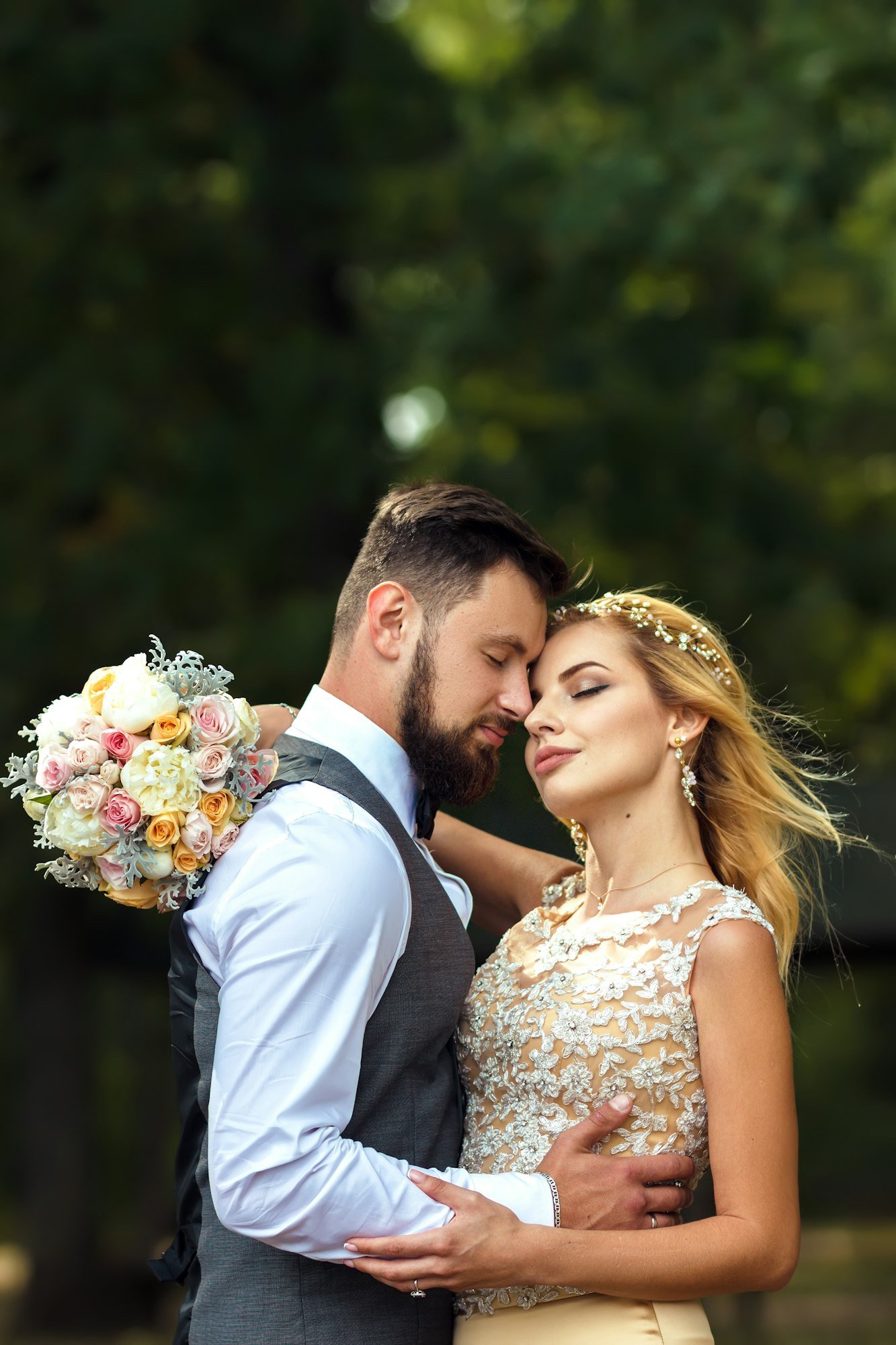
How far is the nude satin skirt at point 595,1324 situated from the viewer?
286 centimetres

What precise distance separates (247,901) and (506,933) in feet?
3.49

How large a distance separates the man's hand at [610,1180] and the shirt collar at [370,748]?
659mm

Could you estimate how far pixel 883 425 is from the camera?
13.0 metres

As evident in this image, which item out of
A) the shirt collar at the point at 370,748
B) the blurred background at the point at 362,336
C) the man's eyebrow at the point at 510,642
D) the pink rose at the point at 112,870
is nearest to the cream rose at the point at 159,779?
the pink rose at the point at 112,870

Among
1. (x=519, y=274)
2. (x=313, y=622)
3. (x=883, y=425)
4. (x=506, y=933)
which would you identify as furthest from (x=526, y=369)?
(x=506, y=933)

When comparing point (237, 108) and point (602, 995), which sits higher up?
point (237, 108)

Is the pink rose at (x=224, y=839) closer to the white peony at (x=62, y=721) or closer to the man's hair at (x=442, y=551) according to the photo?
the white peony at (x=62, y=721)

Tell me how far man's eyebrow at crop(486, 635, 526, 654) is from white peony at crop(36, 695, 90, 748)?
785mm

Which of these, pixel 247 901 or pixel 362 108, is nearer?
pixel 247 901

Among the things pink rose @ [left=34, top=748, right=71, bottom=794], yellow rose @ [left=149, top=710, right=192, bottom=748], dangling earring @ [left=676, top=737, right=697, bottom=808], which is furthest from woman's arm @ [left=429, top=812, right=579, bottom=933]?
pink rose @ [left=34, top=748, right=71, bottom=794]

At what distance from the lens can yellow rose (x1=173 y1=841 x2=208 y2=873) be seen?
2609 mm

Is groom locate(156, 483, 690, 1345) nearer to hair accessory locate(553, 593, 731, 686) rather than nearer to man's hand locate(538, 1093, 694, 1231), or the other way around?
man's hand locate(538, 1093, 694, 1231)

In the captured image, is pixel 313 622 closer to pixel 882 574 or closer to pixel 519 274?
pixel 519 274

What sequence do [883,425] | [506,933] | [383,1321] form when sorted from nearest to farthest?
[383,1321] → [506,933] → [883,425]
